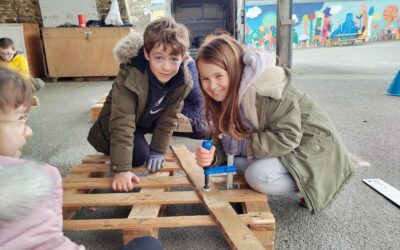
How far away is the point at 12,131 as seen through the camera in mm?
780

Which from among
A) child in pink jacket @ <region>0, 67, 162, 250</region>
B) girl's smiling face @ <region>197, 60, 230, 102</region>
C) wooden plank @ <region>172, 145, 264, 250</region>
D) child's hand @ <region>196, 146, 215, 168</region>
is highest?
girl's smiling face @ <region>197, 60, 230, 102</region>

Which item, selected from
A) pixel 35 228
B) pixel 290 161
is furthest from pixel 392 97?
pixel 35 228

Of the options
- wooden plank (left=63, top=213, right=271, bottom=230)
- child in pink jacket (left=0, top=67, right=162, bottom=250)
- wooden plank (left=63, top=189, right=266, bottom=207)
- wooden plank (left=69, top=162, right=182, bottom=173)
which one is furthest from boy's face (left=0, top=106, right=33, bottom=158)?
wooden plank (left=69, top=162, right=182, bottom=173)

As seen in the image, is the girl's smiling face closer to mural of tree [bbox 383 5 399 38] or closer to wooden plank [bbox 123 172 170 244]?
wooden plank [bbox 123 172 170 244]

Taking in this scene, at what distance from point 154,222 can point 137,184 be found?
13.9 inches

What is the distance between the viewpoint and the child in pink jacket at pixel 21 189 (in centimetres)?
57

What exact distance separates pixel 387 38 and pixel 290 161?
17892mm

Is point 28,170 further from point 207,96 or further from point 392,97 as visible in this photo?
point 392,97

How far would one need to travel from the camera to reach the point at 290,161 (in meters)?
1.33

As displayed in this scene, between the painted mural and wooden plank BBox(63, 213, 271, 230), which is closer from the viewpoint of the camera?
wooden plank BBox(63, 213, 271, 230)

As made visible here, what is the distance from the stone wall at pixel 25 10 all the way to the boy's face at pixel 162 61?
524cm

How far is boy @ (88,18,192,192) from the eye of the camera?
4.91ft

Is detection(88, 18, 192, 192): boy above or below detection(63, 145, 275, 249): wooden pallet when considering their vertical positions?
above

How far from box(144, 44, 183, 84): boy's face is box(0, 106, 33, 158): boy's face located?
786 mm
